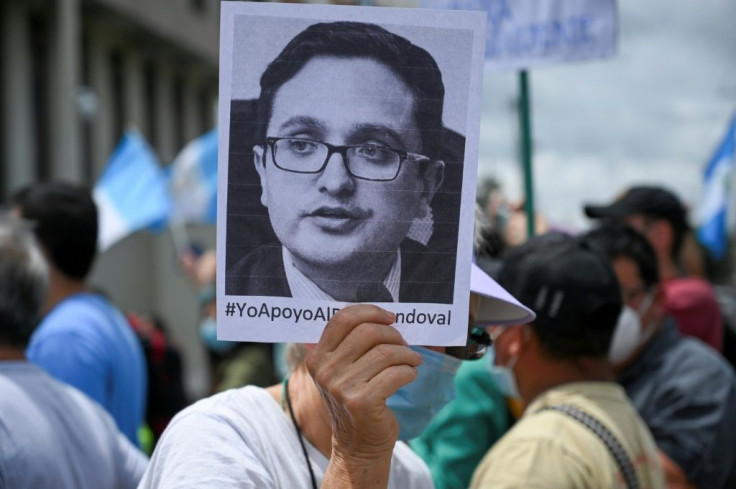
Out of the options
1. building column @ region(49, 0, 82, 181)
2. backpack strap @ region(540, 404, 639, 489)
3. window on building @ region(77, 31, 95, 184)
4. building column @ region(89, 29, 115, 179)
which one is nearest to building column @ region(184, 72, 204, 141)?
building column @ region(89, 29, 115, 179)

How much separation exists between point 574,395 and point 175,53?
2146 centimetres

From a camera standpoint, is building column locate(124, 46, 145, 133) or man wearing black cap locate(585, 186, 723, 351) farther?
building column locate(124, 46, 145, 133)

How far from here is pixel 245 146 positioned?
4.30ft

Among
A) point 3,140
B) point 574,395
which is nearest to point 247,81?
point 574,395

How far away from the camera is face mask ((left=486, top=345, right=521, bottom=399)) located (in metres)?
2.57

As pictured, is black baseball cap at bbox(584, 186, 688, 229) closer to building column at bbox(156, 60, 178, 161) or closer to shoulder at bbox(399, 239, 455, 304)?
shoulder at bbox(399, 239, 455, 304)

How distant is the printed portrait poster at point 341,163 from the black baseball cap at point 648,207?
2.88 metres

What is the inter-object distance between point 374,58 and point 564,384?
55.7 inches

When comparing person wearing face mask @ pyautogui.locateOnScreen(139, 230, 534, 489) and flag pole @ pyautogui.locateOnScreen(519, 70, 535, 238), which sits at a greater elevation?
flag pole @ pyautogui.locateOnScreen(519, 70, 535, 238)

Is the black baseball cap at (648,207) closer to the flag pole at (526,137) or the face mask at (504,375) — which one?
the flag pole at (526,137)

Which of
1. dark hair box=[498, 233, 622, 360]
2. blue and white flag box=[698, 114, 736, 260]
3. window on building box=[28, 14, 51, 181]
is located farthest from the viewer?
window on building box=[28, 14, 51, 181]

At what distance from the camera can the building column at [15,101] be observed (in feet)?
50.4

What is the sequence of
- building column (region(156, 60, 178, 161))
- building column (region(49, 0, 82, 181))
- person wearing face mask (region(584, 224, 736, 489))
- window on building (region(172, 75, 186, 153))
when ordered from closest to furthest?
person wearing face mask (region(584, 224, 736, 489)) < building column (region(49, 0, 82, 181)) < building column (region(156, 60, 178, 161)) < window on building (region(172, 75, 186, 153))

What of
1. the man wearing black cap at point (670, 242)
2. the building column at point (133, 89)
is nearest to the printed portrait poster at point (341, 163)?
the man wearing black cap at point (670, 242)
